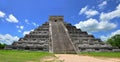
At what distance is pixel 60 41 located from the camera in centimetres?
3447

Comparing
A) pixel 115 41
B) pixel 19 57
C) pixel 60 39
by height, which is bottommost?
pixel 19 57

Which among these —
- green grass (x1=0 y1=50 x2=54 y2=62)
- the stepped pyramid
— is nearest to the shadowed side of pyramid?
the stepped pyramid

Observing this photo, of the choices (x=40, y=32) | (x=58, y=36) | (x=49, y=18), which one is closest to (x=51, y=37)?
(x=58, y=36)

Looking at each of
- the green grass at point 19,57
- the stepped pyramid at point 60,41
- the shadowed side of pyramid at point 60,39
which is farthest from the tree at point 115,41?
the green grass at point 19,57

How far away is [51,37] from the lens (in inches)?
1423

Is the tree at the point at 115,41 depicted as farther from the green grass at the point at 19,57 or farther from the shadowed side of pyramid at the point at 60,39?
the green grass at the point at 19,57

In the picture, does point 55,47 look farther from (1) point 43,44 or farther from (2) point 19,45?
(2) point 19,45

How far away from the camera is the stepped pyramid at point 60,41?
33.0 metres

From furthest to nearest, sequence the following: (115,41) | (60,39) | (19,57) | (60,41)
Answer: (115,41) < (60,39) < (60,41) < (19,57)

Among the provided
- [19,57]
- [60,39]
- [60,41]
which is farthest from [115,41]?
[19,57]

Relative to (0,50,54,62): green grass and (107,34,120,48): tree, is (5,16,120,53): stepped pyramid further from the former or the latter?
(107,34,120,48): tree

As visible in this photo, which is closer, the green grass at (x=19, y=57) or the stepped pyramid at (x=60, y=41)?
the green grass at (x=19, y=57)

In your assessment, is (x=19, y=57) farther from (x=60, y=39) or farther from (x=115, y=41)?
(x=115, y=41)

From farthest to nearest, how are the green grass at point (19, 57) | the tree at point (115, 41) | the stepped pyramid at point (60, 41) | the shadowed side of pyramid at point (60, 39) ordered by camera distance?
the tree at point (115, 41)
the stepped pyramid at point (60, 41)
the shadowed side of pyramid at point (60, 39)
the green grass at point (19, 57)
